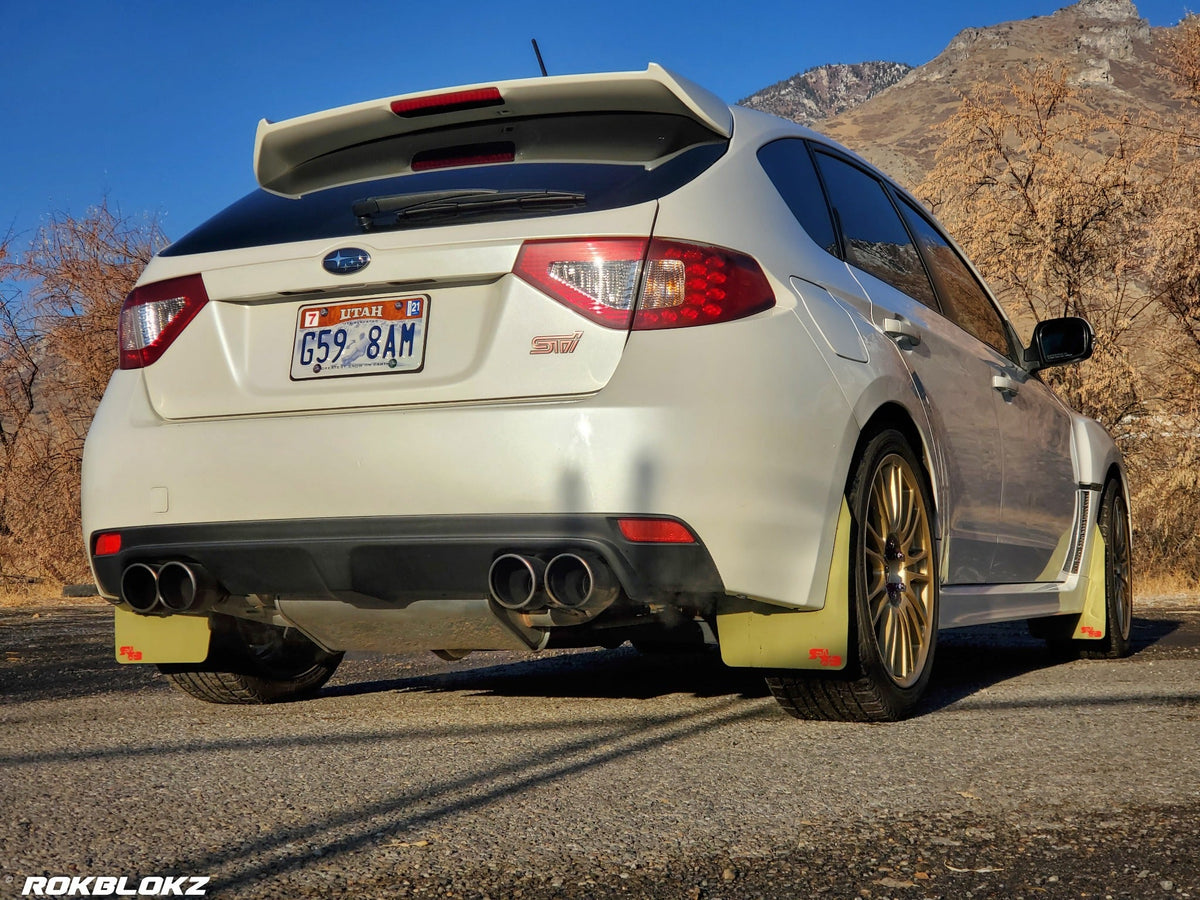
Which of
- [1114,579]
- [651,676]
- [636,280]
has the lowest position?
[651,676]

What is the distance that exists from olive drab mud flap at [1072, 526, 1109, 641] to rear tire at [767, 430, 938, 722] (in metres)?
2.12

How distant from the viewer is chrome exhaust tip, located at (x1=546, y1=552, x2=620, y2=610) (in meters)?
3.29

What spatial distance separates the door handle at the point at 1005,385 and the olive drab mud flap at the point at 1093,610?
1.19 metres

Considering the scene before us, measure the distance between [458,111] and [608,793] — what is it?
213cm

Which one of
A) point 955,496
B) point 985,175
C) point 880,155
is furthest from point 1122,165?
point 880,155

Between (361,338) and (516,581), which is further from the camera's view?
(361,338)

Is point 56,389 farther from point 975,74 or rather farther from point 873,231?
point 975,74

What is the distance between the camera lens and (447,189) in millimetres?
3744

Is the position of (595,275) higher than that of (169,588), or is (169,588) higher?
(595,275)

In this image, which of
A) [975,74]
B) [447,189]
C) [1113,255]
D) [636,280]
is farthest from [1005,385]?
[975,74]

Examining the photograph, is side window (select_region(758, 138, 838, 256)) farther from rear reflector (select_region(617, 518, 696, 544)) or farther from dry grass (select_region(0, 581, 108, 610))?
dry grass (select_region(0, 581, 108, 610))

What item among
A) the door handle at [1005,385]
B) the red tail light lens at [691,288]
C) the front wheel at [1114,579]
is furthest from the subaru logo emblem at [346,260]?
the front wheel at [1114,579]

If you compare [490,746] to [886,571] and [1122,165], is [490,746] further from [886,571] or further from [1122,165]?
[1122,165]

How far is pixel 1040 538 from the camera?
5590 mm
